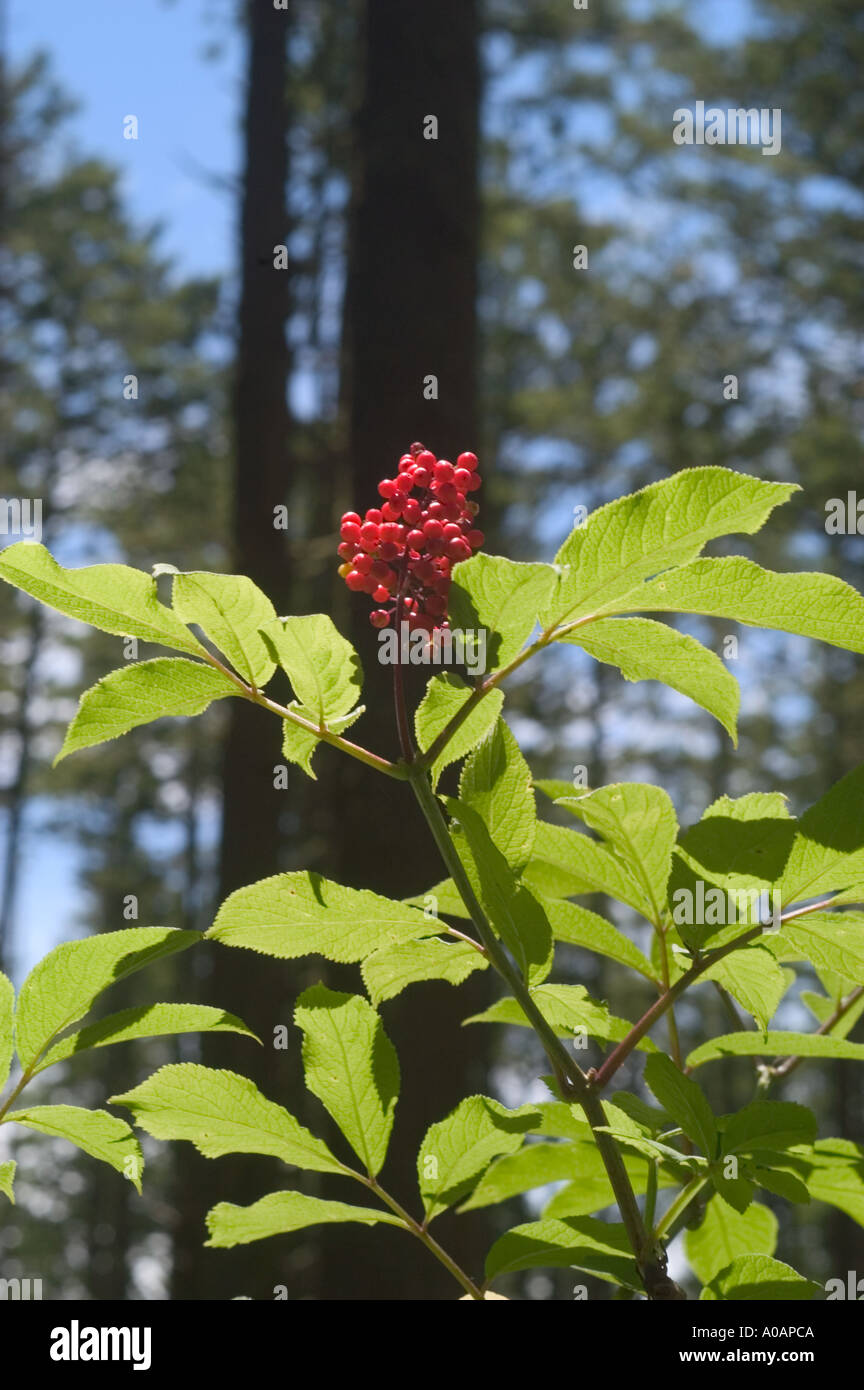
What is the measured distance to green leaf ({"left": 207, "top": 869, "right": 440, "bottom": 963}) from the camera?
79 centimetres

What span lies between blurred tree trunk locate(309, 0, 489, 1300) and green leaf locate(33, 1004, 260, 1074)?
3.61ft

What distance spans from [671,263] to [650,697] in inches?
197

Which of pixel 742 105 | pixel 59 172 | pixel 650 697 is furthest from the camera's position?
pixel 59 172

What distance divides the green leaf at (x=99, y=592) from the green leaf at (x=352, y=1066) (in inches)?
11.9

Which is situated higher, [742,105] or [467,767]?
[742,105]

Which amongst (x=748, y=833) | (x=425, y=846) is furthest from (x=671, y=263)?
(x=748, y=833)

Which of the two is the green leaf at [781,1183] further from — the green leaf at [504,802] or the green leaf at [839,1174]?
the green leaf at [504,802]

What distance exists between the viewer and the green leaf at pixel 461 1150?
2.80ft

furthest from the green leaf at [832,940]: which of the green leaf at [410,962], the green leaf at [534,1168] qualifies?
the green leaf at [534,1168]

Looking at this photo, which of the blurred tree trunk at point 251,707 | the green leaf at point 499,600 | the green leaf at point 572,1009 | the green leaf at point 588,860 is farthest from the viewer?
the blurred tree trunk at point 251,707

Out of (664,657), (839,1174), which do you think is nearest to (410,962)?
(664,657)
